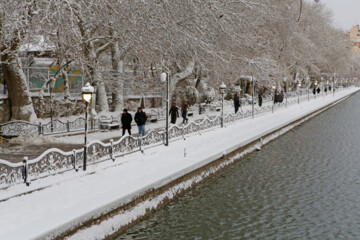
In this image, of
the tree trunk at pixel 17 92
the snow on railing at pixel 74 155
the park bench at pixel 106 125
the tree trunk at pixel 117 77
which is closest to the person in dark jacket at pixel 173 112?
the snow on railing at pixel 74 155

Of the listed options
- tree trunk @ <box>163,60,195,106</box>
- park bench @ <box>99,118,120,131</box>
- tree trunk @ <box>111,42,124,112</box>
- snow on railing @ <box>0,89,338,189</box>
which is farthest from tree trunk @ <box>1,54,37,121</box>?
tree trunk @ <box>163,60,195,106</box>

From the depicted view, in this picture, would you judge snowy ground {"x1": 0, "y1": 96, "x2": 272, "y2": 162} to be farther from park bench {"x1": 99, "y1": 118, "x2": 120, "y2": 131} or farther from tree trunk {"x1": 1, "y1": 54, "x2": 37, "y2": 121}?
tree trunk {"x1": 1, "y1": 54, "x2": 37, "y2": 121}

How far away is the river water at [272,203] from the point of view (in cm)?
1016

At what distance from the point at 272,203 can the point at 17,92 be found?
13.5 metres

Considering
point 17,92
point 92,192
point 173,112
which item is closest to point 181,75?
point 173,112

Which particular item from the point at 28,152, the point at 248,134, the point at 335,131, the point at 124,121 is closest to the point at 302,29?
the point at 335,131

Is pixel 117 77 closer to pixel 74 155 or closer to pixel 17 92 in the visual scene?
pixel 17 92

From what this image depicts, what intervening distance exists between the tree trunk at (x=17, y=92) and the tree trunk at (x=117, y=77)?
6.65m

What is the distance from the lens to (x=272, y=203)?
12391 millimetres

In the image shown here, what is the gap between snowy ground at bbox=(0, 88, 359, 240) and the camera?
8.30 meters

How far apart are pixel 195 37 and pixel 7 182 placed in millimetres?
11764

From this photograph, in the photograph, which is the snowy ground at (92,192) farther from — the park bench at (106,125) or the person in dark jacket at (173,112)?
the park bench at (106,125)

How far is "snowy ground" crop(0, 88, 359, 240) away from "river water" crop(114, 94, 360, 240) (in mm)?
785

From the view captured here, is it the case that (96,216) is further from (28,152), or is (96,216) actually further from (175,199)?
→ (28,152)
